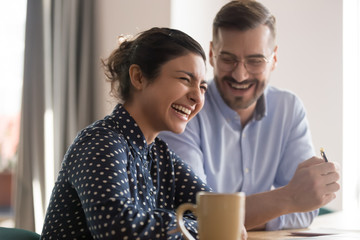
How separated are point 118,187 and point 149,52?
48 cm

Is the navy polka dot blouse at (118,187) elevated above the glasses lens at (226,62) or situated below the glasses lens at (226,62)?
below

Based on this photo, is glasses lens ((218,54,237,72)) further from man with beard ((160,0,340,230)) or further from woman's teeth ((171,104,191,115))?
woman's teeth ((171,104,191,115))

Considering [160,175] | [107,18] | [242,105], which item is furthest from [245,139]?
[107,18]

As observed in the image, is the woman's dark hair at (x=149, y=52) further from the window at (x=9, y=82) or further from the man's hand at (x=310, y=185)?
the window at (x=9, y=82)

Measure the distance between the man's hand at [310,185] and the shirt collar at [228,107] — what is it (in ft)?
2.07

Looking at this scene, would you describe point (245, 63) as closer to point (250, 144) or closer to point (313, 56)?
point (250, 144)

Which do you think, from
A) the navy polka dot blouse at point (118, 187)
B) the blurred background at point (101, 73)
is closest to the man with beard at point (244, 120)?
the navy polka dot blouse at point (118, 187)

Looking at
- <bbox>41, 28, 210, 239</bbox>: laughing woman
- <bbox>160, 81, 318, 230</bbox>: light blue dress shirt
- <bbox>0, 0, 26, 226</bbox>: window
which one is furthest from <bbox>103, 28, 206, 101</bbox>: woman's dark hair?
<bbox>0, 0, 26, 226</bbox>: window

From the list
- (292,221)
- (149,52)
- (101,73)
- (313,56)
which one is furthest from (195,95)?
(313,56)

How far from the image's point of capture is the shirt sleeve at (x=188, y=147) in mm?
1985

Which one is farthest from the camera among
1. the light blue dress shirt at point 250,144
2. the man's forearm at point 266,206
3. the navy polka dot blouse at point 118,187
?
the light blue dress shirt at point 250,144

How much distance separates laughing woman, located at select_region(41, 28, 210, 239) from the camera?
1.10 m

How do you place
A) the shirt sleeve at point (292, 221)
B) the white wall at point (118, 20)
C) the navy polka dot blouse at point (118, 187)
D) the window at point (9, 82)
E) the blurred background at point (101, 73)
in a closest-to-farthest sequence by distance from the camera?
the navy polka dot blouse at point (118, 187)
the shirt sleeve at point (292, 221)
the white wall at point (118, 20)
the blurred background at point (101, 73)
the window at point (9, 82)

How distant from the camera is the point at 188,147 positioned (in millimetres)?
2033
